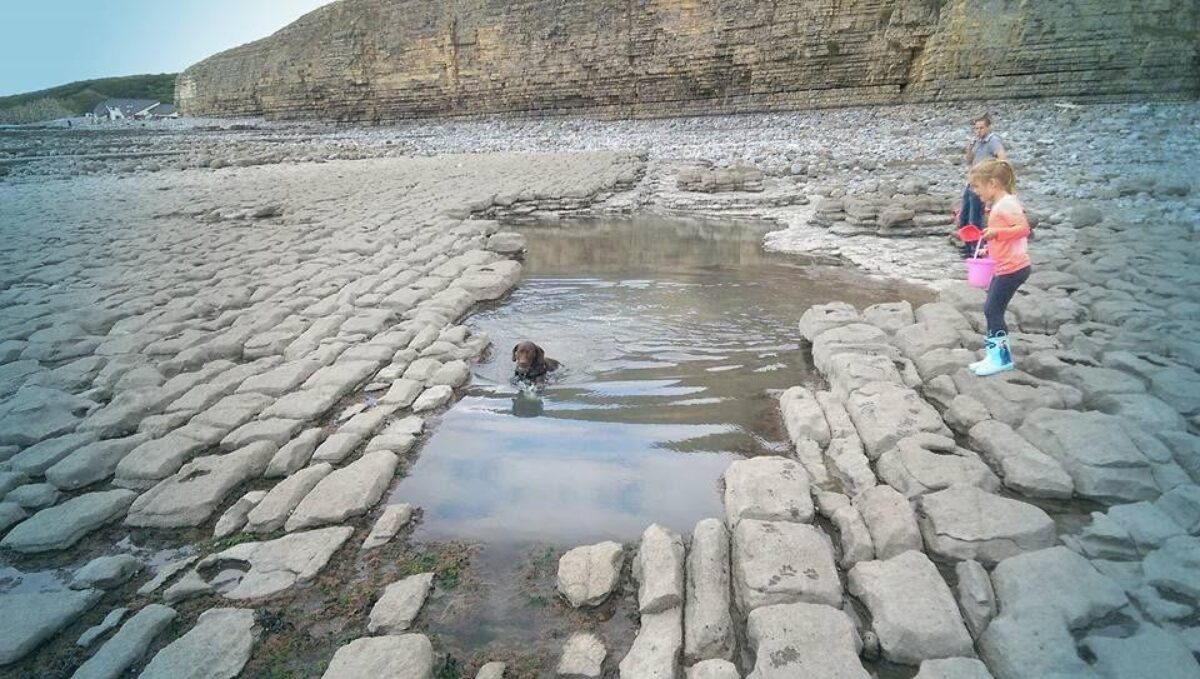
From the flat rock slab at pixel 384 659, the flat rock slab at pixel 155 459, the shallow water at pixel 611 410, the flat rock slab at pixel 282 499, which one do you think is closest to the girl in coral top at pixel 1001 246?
the shallow water at pixel 611 410

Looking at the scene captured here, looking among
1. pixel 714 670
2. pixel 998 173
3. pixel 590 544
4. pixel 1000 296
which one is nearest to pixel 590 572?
pixel 590 544

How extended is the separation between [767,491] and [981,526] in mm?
832

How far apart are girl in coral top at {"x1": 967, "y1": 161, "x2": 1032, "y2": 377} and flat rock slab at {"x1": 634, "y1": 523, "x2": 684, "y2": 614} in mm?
2367

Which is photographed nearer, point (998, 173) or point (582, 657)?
point (582, 657)

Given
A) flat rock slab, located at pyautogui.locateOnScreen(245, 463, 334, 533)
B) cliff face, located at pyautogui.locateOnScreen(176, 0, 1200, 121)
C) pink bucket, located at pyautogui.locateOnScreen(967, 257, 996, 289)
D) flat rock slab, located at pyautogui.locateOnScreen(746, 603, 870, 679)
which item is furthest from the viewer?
cliff face, located at pyautogui.locateOnScreen(176, 0, 1200, 121)

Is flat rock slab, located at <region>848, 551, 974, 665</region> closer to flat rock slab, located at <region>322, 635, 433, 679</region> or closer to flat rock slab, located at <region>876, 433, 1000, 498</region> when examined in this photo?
flat rock slab, located at <region>876, 433, 1000, 498</region>

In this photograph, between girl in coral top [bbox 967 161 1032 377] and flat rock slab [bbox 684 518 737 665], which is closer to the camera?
flat rock slab [bbox 684 518 737 665]

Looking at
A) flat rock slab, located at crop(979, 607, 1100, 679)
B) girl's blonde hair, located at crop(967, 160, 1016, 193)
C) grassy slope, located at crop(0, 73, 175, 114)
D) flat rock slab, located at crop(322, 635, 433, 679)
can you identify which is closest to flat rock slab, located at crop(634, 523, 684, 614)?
flat rock slab, located at crop(322, 635, 433, 679)

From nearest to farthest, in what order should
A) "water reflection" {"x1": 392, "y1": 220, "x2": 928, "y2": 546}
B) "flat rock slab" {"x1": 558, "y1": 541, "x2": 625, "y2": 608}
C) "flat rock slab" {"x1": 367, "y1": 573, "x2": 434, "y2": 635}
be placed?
"flat rock slab" {"x1": 367, "y1": 573, "x2": 434, "y2": 635}
"flat rock slab" {"x1": 558, "y1": 541, "x2": 625, "y2": 608}
"water reflection" {"x1": 392, "y1": 220, "x2": 928, "y2": 546}

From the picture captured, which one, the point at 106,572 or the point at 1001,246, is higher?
the point at 1001,246

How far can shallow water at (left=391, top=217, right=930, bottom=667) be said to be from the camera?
3008 millimetres

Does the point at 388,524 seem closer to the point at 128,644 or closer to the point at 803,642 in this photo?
the point at 128,644

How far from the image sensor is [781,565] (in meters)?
2.44

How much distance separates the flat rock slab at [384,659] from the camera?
6.84ft
